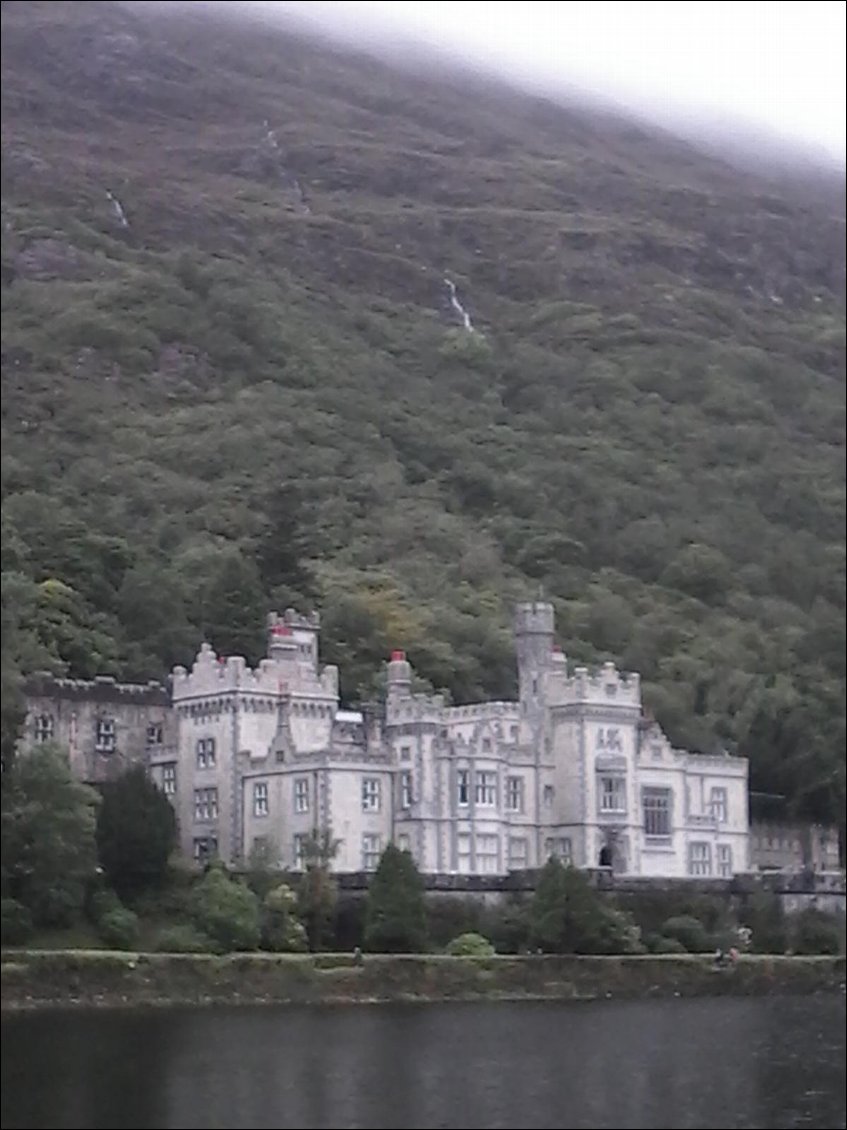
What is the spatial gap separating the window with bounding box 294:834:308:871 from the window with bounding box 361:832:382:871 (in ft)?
7.97

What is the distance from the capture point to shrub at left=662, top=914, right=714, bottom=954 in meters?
85.2

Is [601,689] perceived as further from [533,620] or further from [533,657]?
[533,620]

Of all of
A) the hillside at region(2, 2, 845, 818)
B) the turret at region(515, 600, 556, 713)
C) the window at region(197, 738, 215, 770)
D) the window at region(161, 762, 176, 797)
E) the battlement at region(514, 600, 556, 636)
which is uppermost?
the hillside at region(2, 2, 845, 818)

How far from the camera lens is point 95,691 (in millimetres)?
93125

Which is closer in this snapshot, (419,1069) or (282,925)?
→ (419,1069)

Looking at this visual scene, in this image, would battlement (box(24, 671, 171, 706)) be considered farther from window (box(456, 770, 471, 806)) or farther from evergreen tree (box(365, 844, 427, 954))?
evergreen tree (box(365, 844, 427, 954))

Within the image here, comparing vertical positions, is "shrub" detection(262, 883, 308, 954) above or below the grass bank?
above

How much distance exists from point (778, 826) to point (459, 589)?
3823 cm

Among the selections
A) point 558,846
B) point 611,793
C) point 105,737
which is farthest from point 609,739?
point 105,737

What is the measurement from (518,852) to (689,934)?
9.56m

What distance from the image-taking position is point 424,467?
174 metres

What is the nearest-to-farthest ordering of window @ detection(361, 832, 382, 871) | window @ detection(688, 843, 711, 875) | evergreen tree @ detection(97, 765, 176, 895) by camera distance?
evergreen tree @ detection(97, 765, 176, 895)
window @ detection(361, 832, 382, 871)
window @ detection(688, 843, 711, 875)

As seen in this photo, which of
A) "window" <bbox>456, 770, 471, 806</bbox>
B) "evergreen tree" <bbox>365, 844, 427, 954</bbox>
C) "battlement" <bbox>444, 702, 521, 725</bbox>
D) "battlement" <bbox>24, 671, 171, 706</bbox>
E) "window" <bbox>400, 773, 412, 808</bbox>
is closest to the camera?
"evergreen tree" <bbox>365, 844, 427, 954</bbox>

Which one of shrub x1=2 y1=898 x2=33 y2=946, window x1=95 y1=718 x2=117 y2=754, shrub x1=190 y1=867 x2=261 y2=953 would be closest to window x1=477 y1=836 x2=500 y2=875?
shrub x1=190 y1=867 x2=261 y2=953
